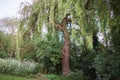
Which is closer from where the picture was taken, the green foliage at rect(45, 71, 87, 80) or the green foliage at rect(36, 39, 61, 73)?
the green foliage at rect(45, 71, 87, 80)

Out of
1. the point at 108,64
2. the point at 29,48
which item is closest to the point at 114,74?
the point at 108,64

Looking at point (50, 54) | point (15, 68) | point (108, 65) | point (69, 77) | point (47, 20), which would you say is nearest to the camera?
point (47, 20)

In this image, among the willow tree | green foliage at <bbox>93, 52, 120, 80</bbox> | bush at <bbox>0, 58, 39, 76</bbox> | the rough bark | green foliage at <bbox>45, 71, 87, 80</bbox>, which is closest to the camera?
the willow tree

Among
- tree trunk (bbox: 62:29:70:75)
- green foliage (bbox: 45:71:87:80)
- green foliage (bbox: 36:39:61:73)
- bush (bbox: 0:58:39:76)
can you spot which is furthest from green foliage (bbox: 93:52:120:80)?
bush (bbox: 0:58:39:76)

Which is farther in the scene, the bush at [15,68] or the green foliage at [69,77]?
the bush at [15,68]

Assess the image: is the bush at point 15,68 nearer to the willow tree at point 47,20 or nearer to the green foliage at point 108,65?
the willow tree at point 47,20

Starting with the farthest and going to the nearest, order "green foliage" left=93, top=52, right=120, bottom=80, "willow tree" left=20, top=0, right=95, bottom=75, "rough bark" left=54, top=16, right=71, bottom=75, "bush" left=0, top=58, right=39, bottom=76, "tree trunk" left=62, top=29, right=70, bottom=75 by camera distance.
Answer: "tree trunk" left=62, top=29, right=70, bottom=75, "rough bark" left=54, top=16, right=71, bottom=75, "bush" left=0, top=58, right=39, bottom=76, "green foliage" left=93, top=52, right=120, bottom=80, "willow tree" left=20, top=0, right=95, bottom=75

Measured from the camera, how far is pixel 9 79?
31.8 feet

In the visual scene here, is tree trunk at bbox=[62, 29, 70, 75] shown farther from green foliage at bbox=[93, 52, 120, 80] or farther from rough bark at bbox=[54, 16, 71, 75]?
green foliage at bbox=[93, 52, 120, 80]

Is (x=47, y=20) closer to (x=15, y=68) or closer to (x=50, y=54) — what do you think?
(x=50, y=54)

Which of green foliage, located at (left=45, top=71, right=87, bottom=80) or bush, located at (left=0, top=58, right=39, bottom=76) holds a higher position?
bush, located at (left=0, top=58, right=39, bottom=76)

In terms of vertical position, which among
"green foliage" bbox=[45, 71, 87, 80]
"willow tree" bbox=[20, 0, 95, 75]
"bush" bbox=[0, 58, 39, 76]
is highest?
"willow tree" bbox=[20, 0, 95, 75]

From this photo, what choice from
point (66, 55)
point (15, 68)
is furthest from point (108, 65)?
point (15, 68)

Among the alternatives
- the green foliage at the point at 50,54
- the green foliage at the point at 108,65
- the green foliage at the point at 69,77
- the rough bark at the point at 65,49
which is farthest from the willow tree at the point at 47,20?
the green foliage at the point at 108,65
